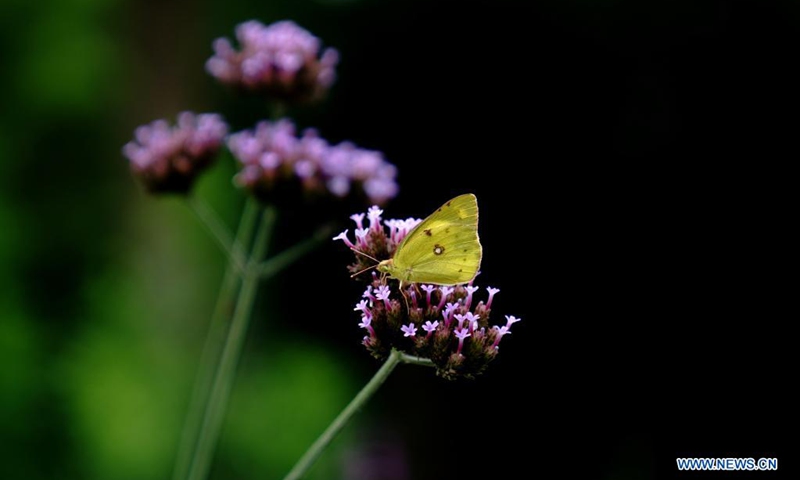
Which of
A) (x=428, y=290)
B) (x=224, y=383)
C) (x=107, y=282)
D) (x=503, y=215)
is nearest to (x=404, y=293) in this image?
(x=428, y=290)

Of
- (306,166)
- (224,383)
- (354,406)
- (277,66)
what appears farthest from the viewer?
(277,66)

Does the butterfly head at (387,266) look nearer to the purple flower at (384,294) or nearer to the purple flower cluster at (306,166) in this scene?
the purple flower at (384,294)

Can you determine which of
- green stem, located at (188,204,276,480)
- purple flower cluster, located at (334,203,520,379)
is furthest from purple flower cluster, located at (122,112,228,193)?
purple flower cluster, located at (334,203,520,379)

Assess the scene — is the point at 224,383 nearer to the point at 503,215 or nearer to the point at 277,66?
the point at 277,66

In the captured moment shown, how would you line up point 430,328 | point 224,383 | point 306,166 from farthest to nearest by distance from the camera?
point 306,166 < point 224,383 < point 430,328

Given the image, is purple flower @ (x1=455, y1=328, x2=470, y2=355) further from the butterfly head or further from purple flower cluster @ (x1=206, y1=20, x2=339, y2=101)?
purple flower cluster @ (x1=206, y1=20, x2=339, y2=101)

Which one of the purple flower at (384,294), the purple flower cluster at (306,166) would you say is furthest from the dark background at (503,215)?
the purple flower at (384,294)
